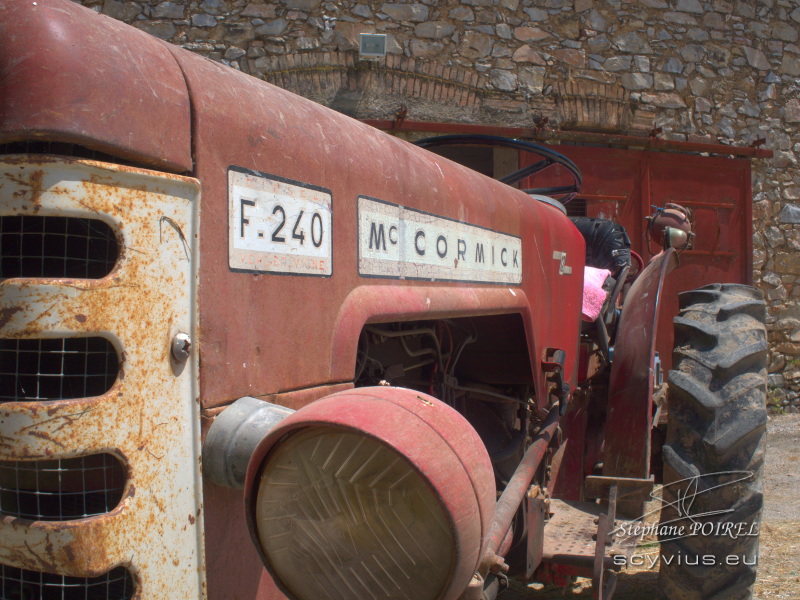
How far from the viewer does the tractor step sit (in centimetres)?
233

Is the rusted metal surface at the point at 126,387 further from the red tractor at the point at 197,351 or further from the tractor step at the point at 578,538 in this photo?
the tractor step at the point at 578,538

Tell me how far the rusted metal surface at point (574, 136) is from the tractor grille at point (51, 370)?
5803 millimetres

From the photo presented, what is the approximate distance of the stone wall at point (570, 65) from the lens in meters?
6.69

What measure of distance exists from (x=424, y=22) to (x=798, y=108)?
164 inches

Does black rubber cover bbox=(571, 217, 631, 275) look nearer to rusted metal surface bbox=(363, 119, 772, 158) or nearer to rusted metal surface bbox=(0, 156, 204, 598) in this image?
rusted metal surface bbox=(363, 119, 772, 158)

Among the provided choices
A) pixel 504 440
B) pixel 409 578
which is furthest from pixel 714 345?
pixel 409 578

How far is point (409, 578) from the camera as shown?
988 mm

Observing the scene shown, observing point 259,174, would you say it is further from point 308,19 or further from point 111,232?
point 308,19

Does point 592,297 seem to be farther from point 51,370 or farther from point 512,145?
point 51,370

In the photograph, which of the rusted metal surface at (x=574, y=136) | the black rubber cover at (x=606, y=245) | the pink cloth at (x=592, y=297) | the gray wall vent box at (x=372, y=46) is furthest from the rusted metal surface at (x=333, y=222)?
the gray wall vent box at (x=372, y=46)

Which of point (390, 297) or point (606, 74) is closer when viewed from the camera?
point (390, 297)

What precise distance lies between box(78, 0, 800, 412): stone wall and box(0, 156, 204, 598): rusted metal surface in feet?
19.4

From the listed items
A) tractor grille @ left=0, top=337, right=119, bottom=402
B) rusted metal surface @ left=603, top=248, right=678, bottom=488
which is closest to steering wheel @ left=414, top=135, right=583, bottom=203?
rusted metal surface @ left=603, top=248, right=678, bottom=488

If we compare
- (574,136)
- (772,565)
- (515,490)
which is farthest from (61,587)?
(574,136)
